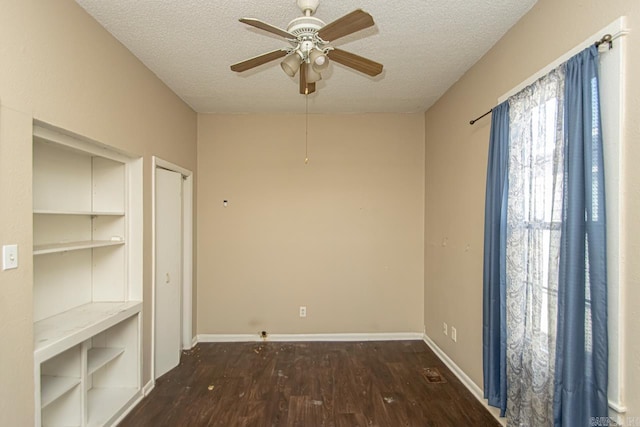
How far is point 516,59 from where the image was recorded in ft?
6.43

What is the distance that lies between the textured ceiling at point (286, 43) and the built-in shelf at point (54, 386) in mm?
2411

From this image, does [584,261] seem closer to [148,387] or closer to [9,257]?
[9,257]

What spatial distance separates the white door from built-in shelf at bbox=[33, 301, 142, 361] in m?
Result: 0.44

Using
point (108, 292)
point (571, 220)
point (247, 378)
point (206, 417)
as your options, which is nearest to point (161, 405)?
point (206, 417)

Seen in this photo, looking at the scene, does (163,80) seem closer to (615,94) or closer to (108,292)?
(108,292)

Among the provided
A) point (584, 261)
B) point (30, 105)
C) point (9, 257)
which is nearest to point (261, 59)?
point (30, 105)

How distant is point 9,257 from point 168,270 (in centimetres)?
157

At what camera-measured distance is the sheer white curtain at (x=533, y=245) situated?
1.53 m

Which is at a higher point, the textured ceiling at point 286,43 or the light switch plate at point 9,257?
the textured ceiling at point 286,43

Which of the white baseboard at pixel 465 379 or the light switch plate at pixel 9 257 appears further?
the white baseboard at pixel 465 379

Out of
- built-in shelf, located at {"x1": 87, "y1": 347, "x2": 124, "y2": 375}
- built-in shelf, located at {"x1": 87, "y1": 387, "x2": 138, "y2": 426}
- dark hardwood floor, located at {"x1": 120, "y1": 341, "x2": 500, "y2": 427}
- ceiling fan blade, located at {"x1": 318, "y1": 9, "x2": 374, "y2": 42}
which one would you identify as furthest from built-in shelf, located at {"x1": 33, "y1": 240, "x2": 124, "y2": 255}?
ceiling fan blade, located at {"x1": 318, "y1": 9, "x2": 374, "y2": 42}

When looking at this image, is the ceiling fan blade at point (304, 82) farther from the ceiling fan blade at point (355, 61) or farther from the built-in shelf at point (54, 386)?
the built-in shelf at point (54, 386)

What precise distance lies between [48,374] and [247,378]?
146 cm

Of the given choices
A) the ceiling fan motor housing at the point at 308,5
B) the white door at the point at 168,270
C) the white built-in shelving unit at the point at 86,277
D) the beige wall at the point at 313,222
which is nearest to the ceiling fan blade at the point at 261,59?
the ceiling fan motor housing at the point at 308,5
